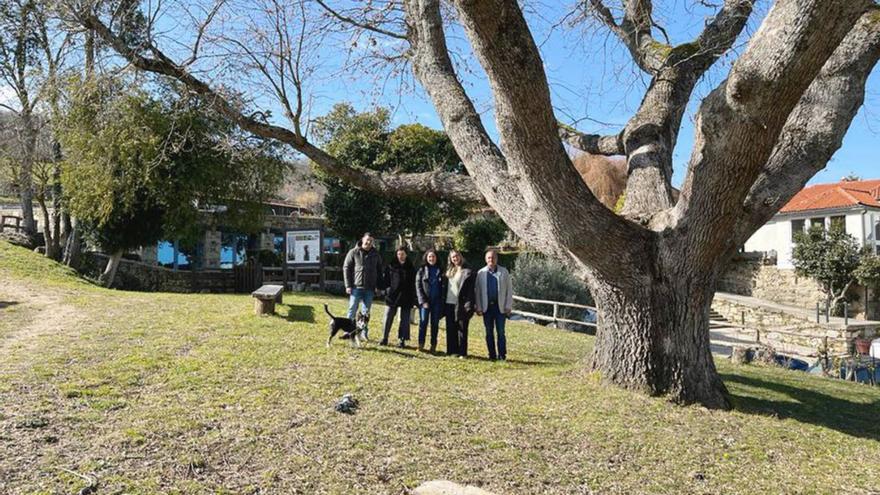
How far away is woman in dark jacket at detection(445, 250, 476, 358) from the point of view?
7.82 metres

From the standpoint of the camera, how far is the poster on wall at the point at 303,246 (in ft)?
63.0

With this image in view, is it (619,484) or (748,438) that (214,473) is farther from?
(748,438)

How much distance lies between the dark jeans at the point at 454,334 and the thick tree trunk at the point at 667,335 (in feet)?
8.59

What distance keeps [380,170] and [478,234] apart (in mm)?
6019

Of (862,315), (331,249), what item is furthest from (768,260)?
(331,249)

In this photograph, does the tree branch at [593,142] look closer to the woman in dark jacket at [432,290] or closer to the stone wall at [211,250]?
the woman in dark jacket at [432,290]

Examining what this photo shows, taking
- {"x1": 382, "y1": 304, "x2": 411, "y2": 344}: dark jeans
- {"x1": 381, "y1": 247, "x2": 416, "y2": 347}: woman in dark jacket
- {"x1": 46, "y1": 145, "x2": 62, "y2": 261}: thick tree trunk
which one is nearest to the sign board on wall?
{"x1": 46, "y1": 145, "x2": 62, "y2": 261}: thick tree trunk

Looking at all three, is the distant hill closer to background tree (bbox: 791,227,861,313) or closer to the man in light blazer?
the man in light blazer

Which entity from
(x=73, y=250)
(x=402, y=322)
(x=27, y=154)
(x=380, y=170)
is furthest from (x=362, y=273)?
(x=380, y=170)

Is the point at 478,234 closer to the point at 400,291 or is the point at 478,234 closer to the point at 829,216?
the point at 829,216

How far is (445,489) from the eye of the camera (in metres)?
3.19

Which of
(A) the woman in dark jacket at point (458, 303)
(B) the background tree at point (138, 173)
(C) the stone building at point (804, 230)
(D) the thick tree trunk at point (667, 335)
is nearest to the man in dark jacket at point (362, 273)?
(A) the woman in dark jacket at point (458, 303)

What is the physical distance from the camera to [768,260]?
29.9 meters

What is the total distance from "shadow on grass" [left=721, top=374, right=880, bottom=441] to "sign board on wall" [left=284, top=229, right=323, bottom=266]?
14217 millimetres
